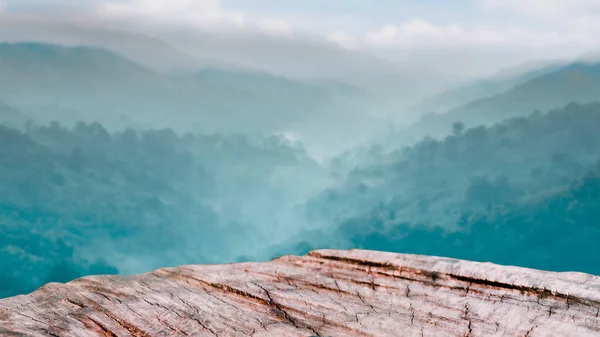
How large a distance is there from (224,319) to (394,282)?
2479 mm

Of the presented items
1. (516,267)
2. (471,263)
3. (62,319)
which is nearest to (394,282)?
(471,263)

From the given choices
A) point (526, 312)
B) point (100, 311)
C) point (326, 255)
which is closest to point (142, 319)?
point (100, 311)

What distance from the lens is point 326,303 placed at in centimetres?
682

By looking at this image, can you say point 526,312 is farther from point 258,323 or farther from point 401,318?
point 258,323

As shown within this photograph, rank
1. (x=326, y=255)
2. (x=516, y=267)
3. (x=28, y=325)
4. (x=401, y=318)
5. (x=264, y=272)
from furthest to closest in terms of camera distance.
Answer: (x=326, y=255), (x=264, y=272), (x=516, y=267), (x=401, y=318), (x=28, y=325)

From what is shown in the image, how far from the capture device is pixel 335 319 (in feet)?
20.6

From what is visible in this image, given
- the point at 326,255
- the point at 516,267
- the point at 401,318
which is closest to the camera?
the point at 401,318

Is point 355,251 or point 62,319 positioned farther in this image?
point 355,251

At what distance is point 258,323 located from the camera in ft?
Answer: 20.2

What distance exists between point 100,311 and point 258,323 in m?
1.80

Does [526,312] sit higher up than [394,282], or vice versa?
[394,282]

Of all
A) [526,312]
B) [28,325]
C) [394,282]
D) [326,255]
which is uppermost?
[326,255]

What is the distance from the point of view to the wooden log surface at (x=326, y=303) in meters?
5.93

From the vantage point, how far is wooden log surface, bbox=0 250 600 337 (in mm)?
5926
